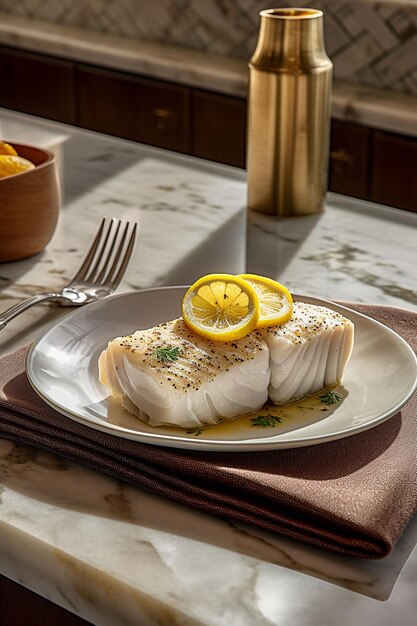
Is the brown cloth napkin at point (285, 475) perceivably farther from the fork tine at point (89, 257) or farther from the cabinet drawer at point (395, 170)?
the cabinet drawer at point (395, 170)

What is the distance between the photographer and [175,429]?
0.84m

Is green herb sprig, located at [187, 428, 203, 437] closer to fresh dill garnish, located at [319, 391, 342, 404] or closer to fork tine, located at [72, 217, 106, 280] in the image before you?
fresh dill garnish, located at [319, 391, 342, 404]

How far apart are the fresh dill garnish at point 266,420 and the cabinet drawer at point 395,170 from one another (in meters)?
1.84

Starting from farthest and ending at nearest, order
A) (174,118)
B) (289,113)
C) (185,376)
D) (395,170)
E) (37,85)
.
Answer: (37,85) < (174,118) < (395,170) < (289,113) < (185,376)

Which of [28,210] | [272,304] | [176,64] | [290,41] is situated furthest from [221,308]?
[176,64]

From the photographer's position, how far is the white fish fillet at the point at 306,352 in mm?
888

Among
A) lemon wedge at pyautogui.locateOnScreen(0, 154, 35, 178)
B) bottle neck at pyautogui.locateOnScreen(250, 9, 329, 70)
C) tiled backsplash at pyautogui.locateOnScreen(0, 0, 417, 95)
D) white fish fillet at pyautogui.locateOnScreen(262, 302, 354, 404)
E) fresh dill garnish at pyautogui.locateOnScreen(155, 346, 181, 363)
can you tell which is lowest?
tiled backsplash at pyautogui.locateOnScreen(0, 0, 417, 95)

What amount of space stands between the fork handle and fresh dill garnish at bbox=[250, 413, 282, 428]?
32 cm

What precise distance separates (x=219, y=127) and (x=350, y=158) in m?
0.48

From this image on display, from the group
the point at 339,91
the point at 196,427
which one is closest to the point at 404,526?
the point at 196,427

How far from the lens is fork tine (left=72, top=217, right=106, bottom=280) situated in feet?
4.06

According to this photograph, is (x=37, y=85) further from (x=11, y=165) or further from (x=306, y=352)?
(x=306, y=352)

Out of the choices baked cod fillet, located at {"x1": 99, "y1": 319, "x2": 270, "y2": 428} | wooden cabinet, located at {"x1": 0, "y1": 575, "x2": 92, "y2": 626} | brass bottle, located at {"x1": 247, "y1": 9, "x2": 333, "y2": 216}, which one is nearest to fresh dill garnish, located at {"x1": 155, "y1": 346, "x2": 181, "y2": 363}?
baked cod fillet, located at {"x1": 99, "y1": 319, "x2": 270, "y2": 428}

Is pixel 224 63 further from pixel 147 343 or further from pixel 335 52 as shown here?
pixel 147 343
